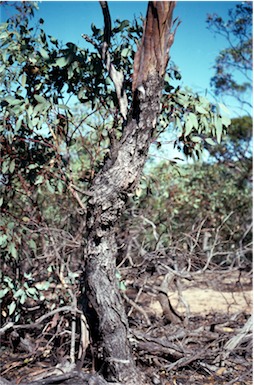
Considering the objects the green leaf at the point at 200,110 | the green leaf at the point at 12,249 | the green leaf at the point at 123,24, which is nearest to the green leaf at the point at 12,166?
the green leaf at the point at 12,249

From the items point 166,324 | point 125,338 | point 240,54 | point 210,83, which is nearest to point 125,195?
point 125,338

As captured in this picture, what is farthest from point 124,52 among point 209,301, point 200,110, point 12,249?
point 209,301

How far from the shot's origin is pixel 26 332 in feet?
12.9

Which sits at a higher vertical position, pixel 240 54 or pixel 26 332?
pixel 240 54

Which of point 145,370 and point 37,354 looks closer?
point 145,370

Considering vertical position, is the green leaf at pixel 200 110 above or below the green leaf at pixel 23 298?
above

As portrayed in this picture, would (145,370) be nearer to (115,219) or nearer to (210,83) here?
(115,219)

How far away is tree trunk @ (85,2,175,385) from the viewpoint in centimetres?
250

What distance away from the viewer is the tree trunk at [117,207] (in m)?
2.50

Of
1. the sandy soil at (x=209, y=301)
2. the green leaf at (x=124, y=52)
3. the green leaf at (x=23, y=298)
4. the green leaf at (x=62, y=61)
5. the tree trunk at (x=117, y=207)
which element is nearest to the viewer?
the tree trunk at (x=117, y=207)

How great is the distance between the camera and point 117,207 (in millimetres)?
2668

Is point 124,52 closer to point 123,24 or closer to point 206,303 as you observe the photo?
point 123,24

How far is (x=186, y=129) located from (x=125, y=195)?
592 millimetres

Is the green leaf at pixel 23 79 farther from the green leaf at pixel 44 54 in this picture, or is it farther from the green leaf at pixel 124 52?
the green leaf at pixel 124 52
